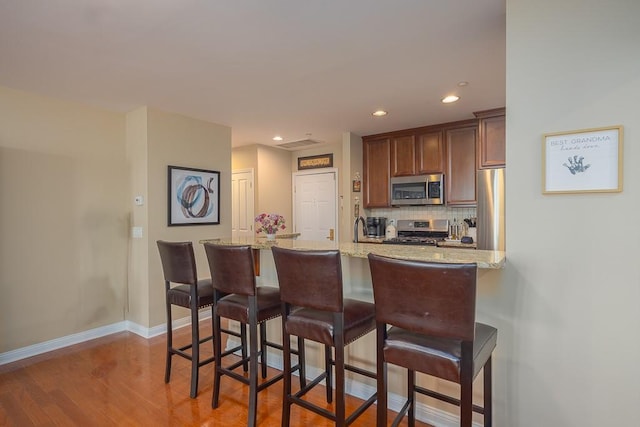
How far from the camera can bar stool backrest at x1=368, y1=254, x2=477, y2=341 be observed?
1237mm

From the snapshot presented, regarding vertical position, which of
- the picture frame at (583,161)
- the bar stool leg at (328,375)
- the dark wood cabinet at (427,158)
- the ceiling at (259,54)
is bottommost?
the bar stool leg at (328,375)

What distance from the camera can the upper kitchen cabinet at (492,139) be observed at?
3354 mm

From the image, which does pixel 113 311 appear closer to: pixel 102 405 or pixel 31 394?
pixel 31 394

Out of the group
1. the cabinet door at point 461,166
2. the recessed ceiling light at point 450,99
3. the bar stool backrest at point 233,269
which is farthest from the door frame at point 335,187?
the bar stool backrest at point 233,269

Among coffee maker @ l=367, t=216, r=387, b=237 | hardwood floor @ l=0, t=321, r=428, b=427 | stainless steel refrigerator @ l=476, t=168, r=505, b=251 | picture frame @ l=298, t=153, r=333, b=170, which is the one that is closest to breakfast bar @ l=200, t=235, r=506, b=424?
hardwood floor @ l=0, t=321, r=428, b=427

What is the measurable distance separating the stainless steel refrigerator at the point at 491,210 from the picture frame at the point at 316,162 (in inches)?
103

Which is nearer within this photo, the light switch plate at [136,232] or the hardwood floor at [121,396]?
the hardwood floor at [121,396]

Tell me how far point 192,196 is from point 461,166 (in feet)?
10.9

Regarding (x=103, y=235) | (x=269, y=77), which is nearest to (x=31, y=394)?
(x=103, y=235)

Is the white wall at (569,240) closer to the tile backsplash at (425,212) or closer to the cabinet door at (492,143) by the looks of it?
the cabinet door at (492,143)

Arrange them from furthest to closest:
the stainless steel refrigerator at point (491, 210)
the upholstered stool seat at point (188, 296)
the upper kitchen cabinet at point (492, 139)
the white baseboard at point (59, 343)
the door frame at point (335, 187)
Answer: the door frame at point (335, 187) < the upper kitchen cabinet at point (492, 139) < the stainless steel refrigerator at point (491, 210) < the white baseboard at point (59, 343) < the upholstered stool seat at point (188, 296)

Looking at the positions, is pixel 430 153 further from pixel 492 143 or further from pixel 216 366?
pixel 216 366

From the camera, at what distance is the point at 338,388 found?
161cm

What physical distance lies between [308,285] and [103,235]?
9.61 ft
